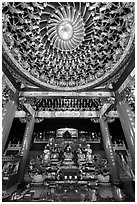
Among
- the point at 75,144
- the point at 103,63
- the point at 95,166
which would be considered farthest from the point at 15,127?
the point at 103,63

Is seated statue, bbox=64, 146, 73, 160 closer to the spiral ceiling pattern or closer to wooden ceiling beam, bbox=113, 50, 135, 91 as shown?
wooden ceiling beam, bbox=113, 50, 135, 91

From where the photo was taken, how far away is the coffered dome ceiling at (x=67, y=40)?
5980 mm

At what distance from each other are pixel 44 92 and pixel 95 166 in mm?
7032

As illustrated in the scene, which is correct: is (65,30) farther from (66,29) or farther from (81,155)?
(81,155)

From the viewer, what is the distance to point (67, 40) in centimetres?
755

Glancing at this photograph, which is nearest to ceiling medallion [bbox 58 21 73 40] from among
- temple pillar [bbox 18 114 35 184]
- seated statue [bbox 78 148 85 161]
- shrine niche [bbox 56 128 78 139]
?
temple pillar [bbox 18 114 35 184]

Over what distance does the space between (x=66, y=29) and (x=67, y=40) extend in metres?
0.62

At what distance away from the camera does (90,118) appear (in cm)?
1123

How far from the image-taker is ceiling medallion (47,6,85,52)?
259 inches

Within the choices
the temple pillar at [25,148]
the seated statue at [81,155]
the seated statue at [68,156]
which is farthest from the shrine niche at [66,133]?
the temple pillar at [25,148]

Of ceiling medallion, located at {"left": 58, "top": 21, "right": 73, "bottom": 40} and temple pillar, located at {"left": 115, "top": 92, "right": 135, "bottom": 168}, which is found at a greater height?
ceiling medallion, located at {"left": 58, "top": 21, "right": 73, "bottom": 40}

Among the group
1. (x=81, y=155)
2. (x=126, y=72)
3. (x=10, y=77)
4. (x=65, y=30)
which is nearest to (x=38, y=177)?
(x=81, y=155)

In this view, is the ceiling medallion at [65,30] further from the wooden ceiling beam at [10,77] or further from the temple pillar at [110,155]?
the temple pillar at [110,155]

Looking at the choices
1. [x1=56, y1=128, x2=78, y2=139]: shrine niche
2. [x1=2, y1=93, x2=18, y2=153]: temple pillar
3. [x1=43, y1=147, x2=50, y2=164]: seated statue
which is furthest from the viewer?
[x1=56, y1=128, x2=78, y2=139]: shrine niche
